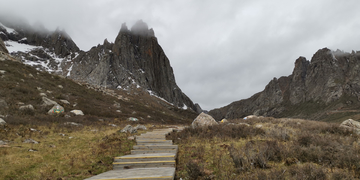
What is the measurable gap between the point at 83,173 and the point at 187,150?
15.1ft

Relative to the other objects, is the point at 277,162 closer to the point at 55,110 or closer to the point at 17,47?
the point at 55,110

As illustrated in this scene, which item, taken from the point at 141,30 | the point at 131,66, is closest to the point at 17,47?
the point at 131,66

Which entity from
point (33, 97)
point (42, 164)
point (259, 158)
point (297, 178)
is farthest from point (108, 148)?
point (33, 97)

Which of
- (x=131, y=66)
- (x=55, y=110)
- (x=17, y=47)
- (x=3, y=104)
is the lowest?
(x=55, y=110)

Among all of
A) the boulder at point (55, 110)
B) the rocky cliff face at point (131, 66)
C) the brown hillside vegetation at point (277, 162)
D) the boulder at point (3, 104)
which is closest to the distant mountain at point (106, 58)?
the rocky cliff face at point (131, 66)

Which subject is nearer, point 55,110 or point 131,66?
point 55,110

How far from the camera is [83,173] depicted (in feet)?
20.8

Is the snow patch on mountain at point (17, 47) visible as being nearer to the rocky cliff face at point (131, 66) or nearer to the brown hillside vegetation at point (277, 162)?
the rocky cliff face at point (131, 66)

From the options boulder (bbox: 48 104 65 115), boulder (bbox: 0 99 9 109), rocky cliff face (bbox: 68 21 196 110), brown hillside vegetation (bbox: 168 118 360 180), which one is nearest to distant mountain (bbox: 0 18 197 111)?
rocky cliff face (bbox: 68 21 196 110)

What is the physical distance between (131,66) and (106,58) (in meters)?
17.1

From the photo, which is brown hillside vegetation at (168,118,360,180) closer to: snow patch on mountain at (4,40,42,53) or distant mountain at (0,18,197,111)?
distant mountain at (0,18,197,111)

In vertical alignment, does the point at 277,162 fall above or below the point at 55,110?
below

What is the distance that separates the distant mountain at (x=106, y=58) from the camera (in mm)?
112312

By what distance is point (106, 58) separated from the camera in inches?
4525
